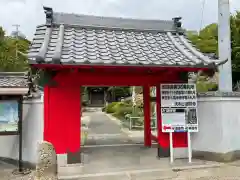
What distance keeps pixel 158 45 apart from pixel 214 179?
162 inches

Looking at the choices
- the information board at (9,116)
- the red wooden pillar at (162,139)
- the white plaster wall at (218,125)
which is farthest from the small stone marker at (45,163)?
the white plaster wall at (218,125)

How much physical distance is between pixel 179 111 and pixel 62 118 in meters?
3.23

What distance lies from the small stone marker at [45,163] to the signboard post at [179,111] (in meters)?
Result: 3.61

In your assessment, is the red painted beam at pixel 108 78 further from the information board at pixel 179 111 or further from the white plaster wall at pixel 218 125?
the white plaster wall at pixel 218 125

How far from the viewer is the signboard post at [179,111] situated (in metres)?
7.61

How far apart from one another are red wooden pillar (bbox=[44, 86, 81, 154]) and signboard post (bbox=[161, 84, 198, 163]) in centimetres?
243

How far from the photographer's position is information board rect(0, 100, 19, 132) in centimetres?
764

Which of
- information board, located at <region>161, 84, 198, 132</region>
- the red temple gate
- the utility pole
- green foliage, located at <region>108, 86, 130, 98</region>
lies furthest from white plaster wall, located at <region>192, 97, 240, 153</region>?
green foliage, located at <region>108, 86, 130, 98</region>

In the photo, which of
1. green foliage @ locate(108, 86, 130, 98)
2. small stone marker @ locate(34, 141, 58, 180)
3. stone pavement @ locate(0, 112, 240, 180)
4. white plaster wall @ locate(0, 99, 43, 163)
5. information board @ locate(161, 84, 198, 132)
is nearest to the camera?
small stone marker @ locate(34, 141, 58, 180)

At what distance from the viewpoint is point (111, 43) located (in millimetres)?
7914

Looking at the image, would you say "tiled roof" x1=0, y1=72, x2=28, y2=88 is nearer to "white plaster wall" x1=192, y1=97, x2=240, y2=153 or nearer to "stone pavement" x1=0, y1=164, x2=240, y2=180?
"stone pavement" x1=0, y1=164, x2=240, y2=180

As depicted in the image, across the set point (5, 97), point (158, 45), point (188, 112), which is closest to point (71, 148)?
point (5, 97)

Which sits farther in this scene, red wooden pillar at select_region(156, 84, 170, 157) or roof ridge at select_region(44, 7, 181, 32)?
roof ridge at select_region(44, 7, 181, 32)

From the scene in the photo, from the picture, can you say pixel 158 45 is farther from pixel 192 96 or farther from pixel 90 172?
pixel 90 172
